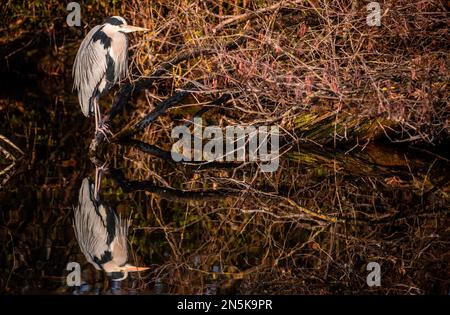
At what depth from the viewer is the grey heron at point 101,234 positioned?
17.3ft

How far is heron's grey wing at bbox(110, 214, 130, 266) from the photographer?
5.43m

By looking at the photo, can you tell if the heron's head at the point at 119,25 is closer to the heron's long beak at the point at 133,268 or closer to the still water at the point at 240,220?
the still water at the point at 240,220

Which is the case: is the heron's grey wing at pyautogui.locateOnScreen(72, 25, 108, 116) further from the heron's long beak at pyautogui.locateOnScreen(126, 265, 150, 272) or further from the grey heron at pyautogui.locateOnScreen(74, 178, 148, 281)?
the heron's long beak at pyautogui.locateOnScreen(126, 265, 150, 272)

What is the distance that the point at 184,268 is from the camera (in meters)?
5.24

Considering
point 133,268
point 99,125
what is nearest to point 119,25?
point 99,125

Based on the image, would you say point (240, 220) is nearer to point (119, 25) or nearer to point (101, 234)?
point (101, 234)

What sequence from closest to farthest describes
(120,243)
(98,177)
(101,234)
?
1. (120,243)
2. (101,234)
3. (98,177)

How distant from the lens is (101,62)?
343 inches

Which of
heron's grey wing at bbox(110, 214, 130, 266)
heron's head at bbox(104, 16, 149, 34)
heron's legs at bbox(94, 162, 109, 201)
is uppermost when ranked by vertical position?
heron's head at bbox(104, 16, 149, 34)

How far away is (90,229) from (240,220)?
111 centimetres

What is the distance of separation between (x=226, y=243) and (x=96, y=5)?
904cm

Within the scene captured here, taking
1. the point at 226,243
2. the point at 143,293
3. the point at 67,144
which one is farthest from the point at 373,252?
the point at 67,144

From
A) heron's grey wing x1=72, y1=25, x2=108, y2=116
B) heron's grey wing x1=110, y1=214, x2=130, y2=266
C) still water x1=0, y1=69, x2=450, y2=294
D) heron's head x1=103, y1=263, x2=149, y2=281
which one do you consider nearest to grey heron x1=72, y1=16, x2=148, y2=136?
heron's grey wing x1=72, y1=25, x2=108, y2=116

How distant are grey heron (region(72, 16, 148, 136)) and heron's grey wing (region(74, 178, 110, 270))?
6.55 ft
